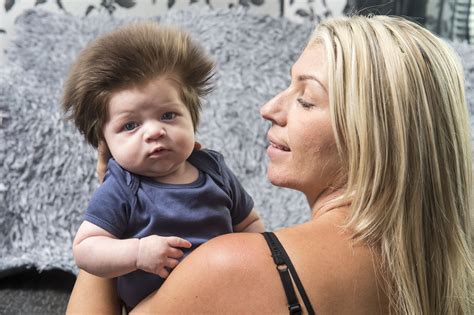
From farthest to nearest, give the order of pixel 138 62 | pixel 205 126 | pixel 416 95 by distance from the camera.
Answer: pixel 205 126 < pixel 138 62 < pixel 416 95

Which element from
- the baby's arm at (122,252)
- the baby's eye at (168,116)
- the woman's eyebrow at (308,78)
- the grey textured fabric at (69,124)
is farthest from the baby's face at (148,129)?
the grey textured fabric at (69,124)

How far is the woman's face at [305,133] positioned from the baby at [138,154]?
0.58ft

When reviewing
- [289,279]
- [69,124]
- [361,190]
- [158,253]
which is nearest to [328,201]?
[361,190]

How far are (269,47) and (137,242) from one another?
1894 mm

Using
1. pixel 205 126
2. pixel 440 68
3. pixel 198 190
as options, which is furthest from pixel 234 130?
pixel 440 68

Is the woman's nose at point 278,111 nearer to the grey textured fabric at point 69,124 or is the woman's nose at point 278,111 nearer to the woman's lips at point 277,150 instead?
the woman's lips at point 277,150

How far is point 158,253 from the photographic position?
1.12m

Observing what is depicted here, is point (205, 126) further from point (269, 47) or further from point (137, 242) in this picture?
point (137, 242)

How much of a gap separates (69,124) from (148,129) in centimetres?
149

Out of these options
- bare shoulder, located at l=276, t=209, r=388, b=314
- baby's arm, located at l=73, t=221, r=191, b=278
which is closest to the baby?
baby's arm, located at l=73, t=221, r=191, b=278

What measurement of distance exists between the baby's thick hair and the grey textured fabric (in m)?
1.20

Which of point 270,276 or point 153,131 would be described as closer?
point 270,276

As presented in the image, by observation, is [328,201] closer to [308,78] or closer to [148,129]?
[308,78]

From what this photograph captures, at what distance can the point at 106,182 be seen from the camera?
1.22 meters
